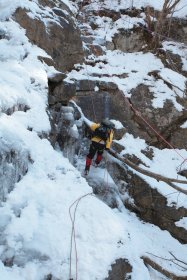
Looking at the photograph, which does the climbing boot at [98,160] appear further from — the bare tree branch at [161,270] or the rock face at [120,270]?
the rock face at [120,270]

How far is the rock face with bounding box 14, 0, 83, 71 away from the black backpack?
190 centimetres

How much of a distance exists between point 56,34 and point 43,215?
569 cm

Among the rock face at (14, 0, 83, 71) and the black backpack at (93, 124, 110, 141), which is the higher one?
the rock face at (14, 0, 83, 71)

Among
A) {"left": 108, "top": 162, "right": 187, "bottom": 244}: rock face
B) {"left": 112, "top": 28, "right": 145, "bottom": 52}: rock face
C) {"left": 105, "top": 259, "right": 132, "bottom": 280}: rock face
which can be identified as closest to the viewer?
{"left": 105, "top": 259, "right": 132, "bottom": 280}: rock face

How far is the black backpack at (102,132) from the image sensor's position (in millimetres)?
7176

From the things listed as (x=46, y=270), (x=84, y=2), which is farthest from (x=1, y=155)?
(x=84, y=2)

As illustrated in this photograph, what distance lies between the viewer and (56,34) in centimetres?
900

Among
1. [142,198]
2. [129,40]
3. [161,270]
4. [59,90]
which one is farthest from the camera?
[129,40]

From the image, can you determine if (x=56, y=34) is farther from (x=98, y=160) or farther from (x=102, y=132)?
(x=98, y=160)

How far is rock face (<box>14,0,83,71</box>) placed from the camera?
8273mm

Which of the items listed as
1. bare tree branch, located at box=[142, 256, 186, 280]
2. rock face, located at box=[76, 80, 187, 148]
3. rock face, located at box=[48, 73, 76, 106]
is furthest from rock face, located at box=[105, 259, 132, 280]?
rock face, located at box=[76, 80, 187, 148]

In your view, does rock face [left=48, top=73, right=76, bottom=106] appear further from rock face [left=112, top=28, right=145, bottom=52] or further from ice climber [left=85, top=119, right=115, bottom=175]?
rock face [left=112, top=28, right=145, bottom=52]

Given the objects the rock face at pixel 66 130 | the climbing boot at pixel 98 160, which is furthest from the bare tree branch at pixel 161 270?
the rock face at pixel 66 130

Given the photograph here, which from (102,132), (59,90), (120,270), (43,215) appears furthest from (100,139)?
(120,270)
